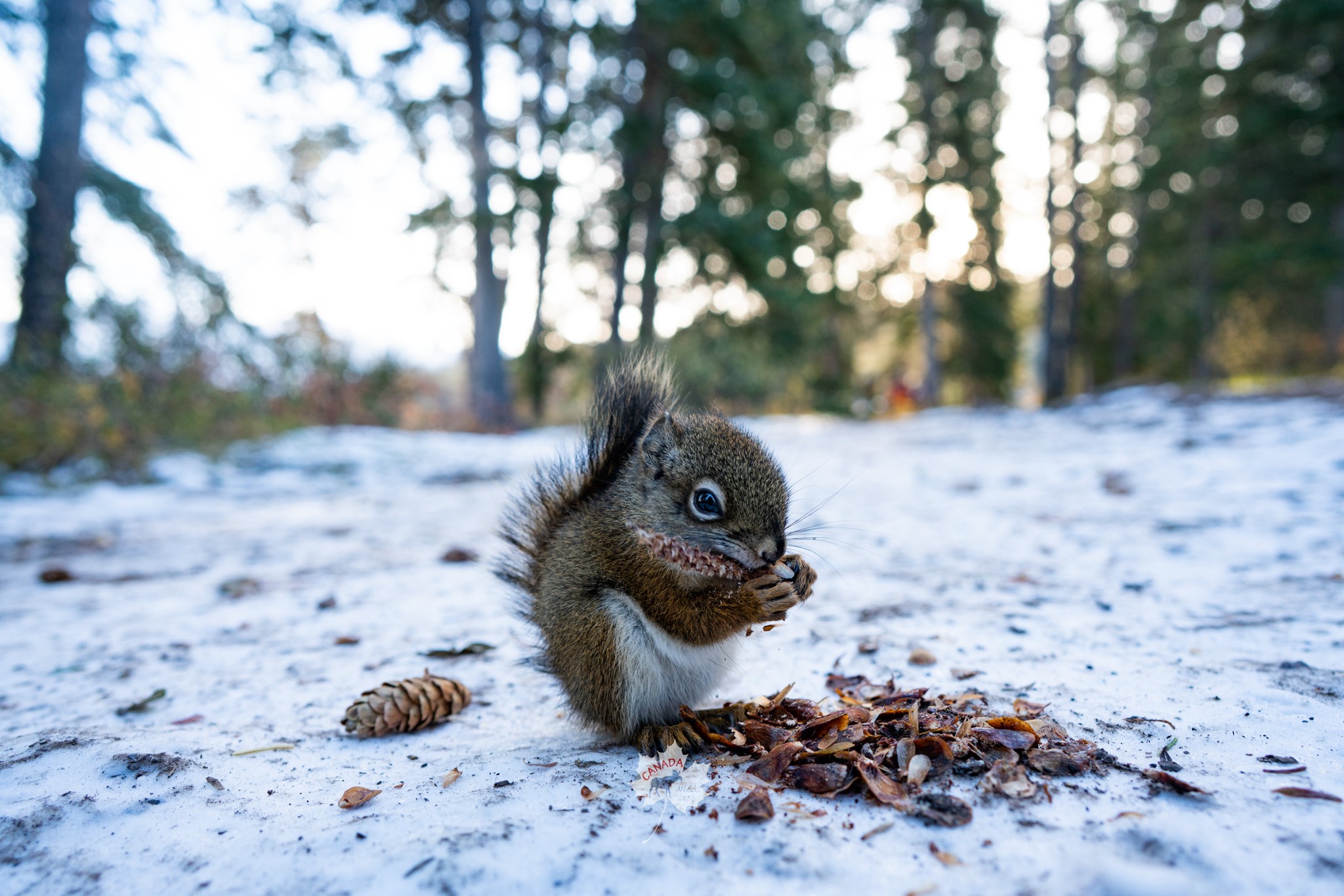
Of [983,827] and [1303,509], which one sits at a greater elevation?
[1303,509]

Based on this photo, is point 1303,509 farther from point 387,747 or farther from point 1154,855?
point 387,747

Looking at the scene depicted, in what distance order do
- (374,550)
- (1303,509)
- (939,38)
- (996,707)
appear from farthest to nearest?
1. (939,38)
2. (374,550)
3. (1303,509)
4. (996,707)

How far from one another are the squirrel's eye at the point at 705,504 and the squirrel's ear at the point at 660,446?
118mm

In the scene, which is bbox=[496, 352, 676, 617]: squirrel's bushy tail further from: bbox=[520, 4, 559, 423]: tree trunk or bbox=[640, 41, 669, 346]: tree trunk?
bbox=[520, 4, 559, 423]: tree trunk

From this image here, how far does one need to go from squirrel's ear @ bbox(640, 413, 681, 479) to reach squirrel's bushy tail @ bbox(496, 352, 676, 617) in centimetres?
7

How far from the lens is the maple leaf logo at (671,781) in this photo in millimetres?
1337

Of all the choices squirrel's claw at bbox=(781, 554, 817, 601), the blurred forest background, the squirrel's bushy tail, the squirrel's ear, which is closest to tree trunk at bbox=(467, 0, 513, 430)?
the blurred forest background

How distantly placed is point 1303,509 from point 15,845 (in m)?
4.30

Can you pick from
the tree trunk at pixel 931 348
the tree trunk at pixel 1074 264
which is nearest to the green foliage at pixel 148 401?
the tree trunk at pixel 931 348

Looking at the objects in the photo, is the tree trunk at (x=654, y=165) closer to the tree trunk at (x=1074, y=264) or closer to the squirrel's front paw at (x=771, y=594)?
the tree trunk at (x=1074, y=264)

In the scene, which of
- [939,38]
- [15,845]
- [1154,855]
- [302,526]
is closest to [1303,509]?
[1154,855]

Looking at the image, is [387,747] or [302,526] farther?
[302,526]

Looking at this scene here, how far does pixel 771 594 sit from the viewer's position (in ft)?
4.96

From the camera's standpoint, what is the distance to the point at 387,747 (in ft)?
5.70
